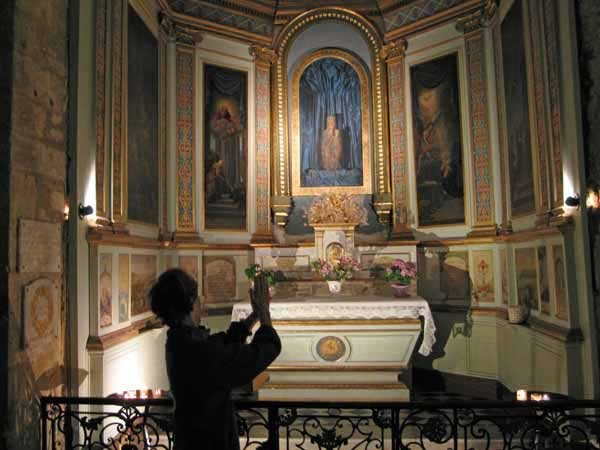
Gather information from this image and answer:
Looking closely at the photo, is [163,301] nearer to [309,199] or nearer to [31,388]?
[31,388]

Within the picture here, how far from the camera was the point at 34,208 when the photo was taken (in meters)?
4.19

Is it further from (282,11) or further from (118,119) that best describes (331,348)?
(282,11)

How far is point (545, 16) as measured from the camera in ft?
18.7

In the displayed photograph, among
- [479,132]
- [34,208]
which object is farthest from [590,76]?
[34,208]

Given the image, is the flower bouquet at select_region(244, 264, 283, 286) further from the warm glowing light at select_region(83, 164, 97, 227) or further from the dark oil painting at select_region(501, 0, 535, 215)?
the dark oil painting at select_region(501, 0, 535, 215)

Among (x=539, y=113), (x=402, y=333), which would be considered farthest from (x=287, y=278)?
(x=539, y=113)

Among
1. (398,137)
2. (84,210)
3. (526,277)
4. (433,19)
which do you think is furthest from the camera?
(398,137)

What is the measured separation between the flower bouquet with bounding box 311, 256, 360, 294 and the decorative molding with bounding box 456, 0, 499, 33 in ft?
14.8

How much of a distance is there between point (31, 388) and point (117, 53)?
4.37 meters

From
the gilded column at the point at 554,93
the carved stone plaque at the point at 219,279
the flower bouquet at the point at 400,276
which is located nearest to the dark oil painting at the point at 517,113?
the gilded column at the point at 554,93

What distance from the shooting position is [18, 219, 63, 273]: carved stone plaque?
3988 mm

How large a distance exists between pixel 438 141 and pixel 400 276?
108 inches

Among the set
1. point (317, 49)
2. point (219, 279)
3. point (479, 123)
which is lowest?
point (219, 279)

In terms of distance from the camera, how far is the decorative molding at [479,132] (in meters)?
8.16
